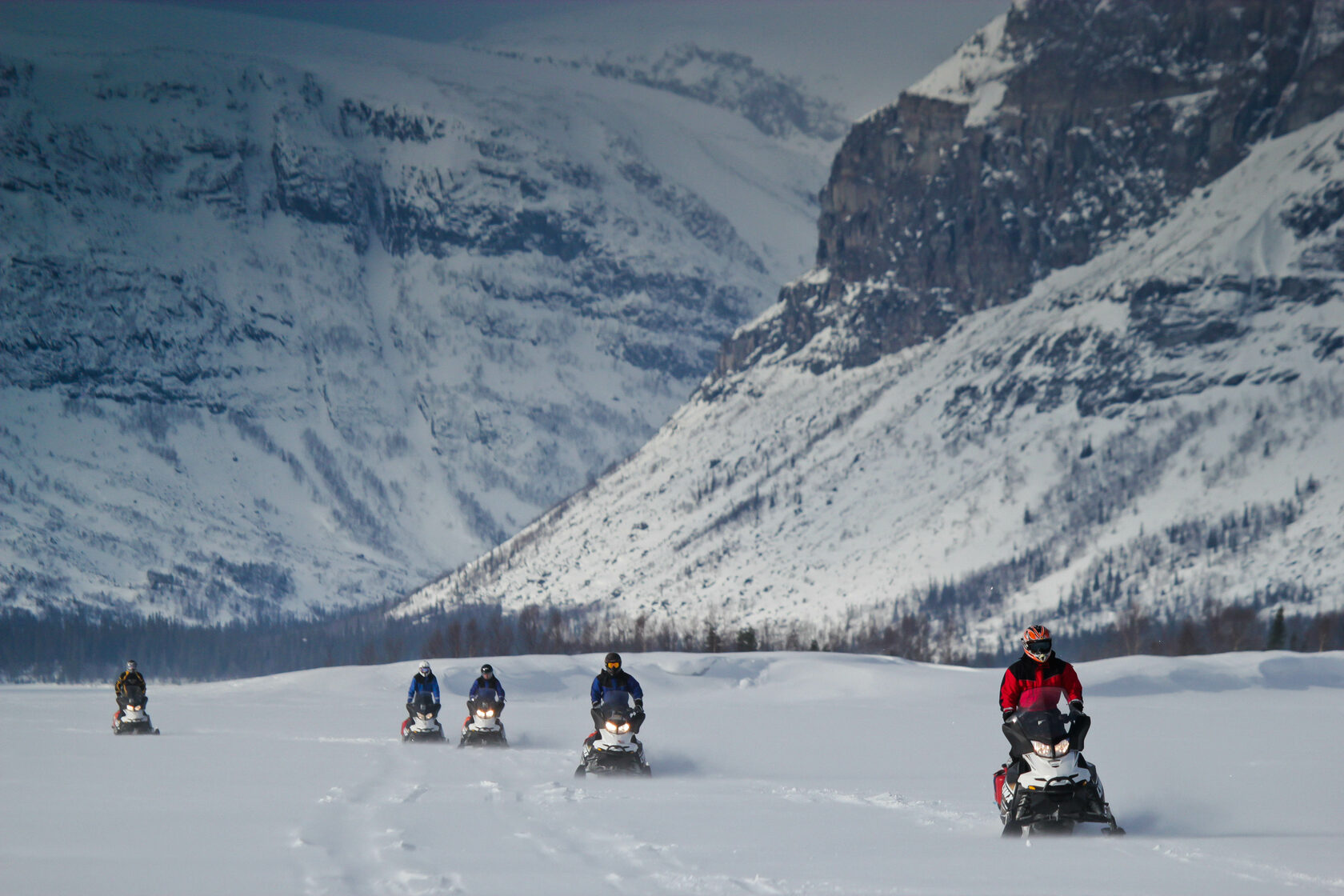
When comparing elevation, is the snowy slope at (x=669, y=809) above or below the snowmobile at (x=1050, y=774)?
below

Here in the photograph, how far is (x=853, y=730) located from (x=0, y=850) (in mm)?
33125

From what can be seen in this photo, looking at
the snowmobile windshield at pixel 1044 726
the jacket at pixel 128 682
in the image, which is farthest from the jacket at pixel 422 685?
the snowmobile windshield at pixel 1044 726

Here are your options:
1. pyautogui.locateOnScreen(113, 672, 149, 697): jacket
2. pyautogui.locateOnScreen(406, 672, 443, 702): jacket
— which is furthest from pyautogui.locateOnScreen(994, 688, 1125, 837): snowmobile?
pyautogui.locateOnScreen(113, 672, 149, 697): jacket

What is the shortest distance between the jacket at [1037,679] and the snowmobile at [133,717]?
105 ft

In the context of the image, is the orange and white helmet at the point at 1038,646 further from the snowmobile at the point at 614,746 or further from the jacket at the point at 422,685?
the jacket at the point at 422,685

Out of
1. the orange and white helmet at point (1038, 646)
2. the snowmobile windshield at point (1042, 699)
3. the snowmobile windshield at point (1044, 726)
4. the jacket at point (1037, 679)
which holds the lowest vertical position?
the snowmobile windshield at point (1044, 726)

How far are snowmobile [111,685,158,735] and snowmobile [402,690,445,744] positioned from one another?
27.7 ft

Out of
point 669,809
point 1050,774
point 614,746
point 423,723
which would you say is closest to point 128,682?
point 423,723

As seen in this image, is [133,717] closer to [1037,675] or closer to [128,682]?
[128,682]

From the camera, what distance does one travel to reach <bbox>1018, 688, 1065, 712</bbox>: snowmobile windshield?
21109 millimetres

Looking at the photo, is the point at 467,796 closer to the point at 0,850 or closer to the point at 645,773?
the point at 645,773

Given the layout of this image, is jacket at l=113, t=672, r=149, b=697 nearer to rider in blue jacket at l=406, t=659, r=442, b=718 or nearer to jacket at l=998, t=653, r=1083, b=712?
rider in blue jacket at l=406, t=659, r=442, b=718

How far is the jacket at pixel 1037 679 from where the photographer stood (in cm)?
2148

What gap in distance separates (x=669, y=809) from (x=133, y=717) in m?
26.7
